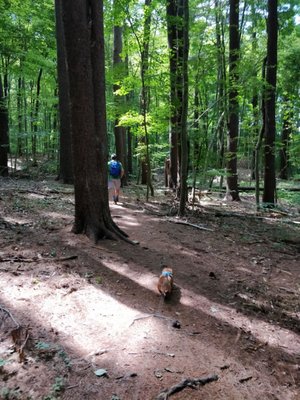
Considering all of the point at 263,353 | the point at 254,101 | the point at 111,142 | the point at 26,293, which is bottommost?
the point at 263,353

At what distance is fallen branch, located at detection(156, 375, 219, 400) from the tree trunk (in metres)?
3.43

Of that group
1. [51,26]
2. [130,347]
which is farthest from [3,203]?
[51,26]

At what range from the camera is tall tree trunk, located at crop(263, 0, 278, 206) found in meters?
11.3

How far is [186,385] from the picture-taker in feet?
9.57

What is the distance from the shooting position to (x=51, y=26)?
54.3 ft

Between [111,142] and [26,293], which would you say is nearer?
[26,293]

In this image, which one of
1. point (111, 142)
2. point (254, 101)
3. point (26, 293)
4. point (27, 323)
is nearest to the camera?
point (27, 323)

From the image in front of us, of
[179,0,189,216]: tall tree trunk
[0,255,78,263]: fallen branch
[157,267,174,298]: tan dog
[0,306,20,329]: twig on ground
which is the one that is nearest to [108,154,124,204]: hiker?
[179,0,189,216]: tall tree trunk

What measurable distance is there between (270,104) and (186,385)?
10959 millimetres

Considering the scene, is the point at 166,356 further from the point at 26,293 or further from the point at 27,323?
the point at 26,293

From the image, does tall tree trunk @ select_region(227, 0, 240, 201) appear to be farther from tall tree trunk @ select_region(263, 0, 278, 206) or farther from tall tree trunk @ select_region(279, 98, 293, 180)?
tall tree trunk @ select_region(279, 98, 293, 180)

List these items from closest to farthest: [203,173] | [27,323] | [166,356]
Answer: [166,356]
[27,323]
[203,173]

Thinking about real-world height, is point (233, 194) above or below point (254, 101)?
below

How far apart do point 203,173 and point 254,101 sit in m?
16.9
